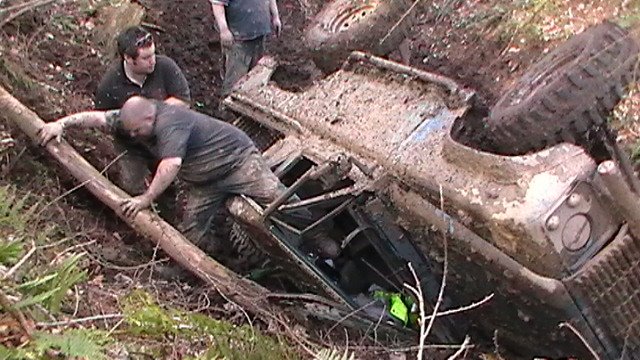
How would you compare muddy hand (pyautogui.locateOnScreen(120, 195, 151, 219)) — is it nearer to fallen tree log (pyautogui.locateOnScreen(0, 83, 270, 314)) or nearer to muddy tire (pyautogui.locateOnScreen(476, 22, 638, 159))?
fallen tree log (pyautogui.locateOnScreen(0, 83, 270, 314))

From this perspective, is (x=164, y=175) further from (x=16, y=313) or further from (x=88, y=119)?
(x=16, y=313)

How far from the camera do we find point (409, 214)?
4.49 m

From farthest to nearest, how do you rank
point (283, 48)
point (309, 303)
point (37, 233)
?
point (283, 48)
point (309, 303)
point (37, 233)

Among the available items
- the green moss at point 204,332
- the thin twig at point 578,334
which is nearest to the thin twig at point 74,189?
the green moss at point 204,332

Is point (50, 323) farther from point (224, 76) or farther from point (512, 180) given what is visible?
point (224, 76)

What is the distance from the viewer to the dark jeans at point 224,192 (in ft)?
18.1

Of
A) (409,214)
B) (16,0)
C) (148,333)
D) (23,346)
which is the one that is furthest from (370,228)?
(16,0)

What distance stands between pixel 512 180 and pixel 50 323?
2.03m

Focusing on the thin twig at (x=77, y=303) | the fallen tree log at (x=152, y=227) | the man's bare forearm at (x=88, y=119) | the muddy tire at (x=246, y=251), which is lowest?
the muddy tire at (x=246, y=251)

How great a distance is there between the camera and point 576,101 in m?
4.44

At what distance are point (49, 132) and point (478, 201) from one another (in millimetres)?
2699

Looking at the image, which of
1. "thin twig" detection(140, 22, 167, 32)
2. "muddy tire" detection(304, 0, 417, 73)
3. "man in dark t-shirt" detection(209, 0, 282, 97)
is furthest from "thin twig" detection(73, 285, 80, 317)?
"thin twig" detection(140, 22, 167, 32)

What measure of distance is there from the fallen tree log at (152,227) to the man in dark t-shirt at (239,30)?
177 centimetres

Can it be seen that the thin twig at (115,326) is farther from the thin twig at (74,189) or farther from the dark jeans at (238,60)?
the dark jeans at (238,60)
